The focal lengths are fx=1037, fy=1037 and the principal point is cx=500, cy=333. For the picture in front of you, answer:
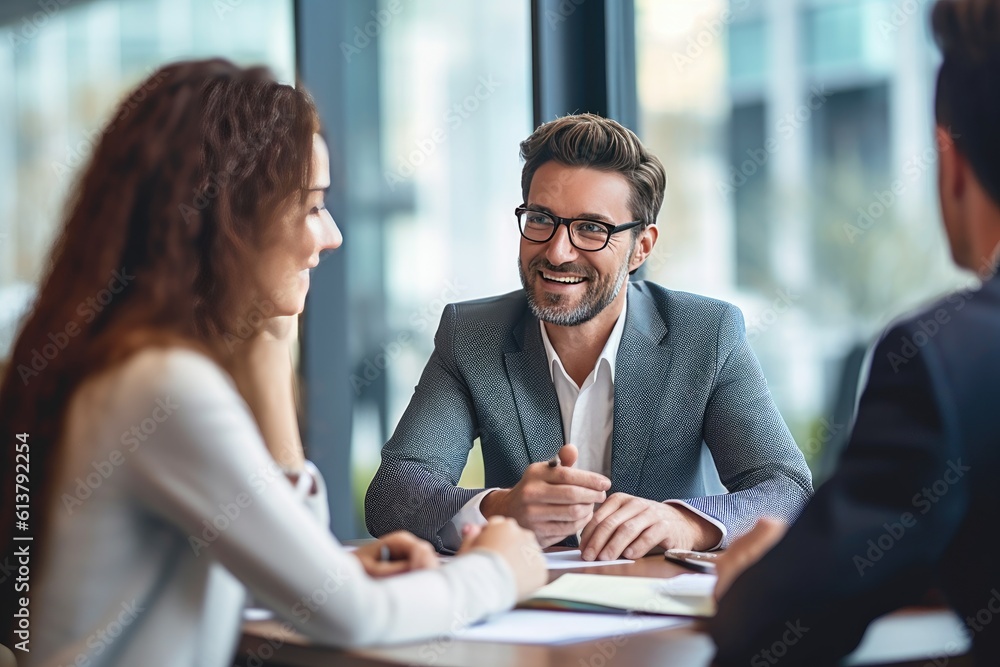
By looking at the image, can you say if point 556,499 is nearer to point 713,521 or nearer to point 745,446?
point 713,521

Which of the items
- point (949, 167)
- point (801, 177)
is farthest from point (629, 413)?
point (801, 177)

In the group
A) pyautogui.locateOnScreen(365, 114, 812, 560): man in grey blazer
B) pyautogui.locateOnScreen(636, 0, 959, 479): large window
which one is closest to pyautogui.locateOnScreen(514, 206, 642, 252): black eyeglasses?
pyautogui.locateOnScreen(365, 114, 812, 560): man in grey blazer

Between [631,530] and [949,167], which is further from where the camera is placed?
[631,530]

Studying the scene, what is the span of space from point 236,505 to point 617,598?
0.64m

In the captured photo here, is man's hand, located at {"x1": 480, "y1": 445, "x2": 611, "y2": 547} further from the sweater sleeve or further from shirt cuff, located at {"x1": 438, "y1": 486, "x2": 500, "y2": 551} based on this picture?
the sweater sleeve

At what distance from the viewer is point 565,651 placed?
128cm

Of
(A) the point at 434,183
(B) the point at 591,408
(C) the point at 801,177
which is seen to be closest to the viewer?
(B) the point at 591,408

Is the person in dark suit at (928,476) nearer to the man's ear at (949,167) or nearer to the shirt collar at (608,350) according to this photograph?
the man's ear at (949,167)

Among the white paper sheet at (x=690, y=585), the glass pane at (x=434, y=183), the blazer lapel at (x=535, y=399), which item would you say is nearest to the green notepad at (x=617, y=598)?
the white paper sheet at (x=690, y=585)

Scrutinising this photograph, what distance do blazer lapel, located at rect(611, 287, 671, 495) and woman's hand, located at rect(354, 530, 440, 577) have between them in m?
1.02

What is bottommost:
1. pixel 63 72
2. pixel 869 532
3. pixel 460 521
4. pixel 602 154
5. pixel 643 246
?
pixel 460 521

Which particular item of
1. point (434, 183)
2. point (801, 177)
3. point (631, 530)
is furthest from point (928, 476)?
point (434, 183)

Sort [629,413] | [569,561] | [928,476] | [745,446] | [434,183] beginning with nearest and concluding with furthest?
[928,476] < [569,561] < [745,446] < [629,413] < [434,183]

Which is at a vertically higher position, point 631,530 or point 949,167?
point 949,167
